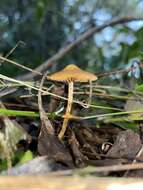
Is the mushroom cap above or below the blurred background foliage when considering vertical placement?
below

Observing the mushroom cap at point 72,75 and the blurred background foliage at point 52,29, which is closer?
the mushroom cap at point 72,75

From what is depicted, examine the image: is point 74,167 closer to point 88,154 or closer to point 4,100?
point 88,154

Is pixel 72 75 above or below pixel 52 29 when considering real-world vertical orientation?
below

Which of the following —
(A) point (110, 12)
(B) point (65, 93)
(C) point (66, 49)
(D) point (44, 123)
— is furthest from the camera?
(A) point (110, 12)

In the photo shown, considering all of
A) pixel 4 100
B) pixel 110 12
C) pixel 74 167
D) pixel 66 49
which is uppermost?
pixel 110 12

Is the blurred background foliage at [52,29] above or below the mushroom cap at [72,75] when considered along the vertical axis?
above

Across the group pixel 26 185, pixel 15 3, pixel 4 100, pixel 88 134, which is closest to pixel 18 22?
pixel 15 3

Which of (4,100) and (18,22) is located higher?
(18,22)

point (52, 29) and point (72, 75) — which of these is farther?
point (52, 29)

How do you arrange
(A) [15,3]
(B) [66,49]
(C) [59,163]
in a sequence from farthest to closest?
(A) [15,3] → (B) [66,49] → (C) [59,163]

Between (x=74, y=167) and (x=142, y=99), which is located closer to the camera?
(x=74, y=167)

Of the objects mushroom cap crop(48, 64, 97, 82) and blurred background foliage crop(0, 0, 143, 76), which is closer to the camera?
mushroom cap crop(48, 64, 97, 82)
